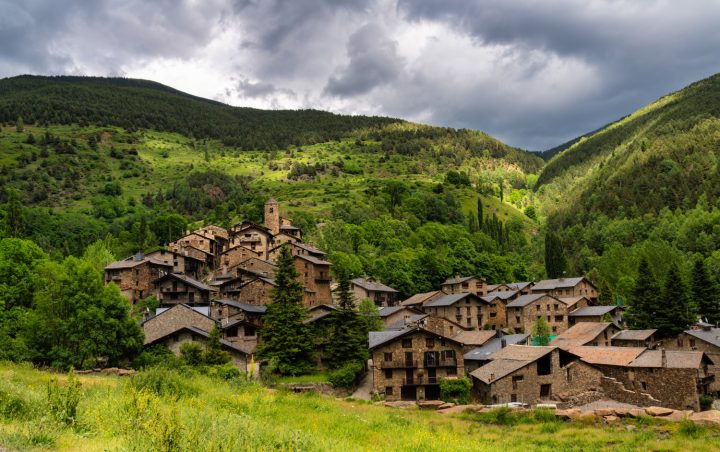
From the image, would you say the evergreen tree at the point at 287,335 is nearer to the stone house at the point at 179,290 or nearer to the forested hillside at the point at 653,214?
the stone house at the point at 179,290

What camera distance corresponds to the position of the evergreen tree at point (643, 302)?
74.1m

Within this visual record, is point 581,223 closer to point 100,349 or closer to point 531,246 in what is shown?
point 531,246

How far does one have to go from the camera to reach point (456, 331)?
73125 millimetres

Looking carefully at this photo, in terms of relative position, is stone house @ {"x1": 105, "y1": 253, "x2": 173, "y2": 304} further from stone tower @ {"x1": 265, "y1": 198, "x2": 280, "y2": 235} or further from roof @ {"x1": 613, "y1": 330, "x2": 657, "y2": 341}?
roof @ {"x1": 613, "y1": 330, "x2": 657, "y2": 341}

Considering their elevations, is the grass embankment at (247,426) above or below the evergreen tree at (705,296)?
below

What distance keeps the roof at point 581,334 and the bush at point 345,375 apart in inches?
942

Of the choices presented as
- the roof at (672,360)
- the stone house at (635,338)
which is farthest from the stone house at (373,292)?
the roof at (672,360)

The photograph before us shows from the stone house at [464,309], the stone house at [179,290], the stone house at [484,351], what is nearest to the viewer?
the stone house at [484,351]

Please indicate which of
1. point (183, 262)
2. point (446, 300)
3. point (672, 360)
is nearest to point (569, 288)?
point (446, 300)

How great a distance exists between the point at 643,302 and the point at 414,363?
35.3 m

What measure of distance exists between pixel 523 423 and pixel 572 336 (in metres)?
39.6

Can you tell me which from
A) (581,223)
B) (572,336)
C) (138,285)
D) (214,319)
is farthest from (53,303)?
(581,223)

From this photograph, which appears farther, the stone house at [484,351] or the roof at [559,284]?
the roof at [559,284]

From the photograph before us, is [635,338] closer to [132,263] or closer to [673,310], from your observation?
[673,310]
